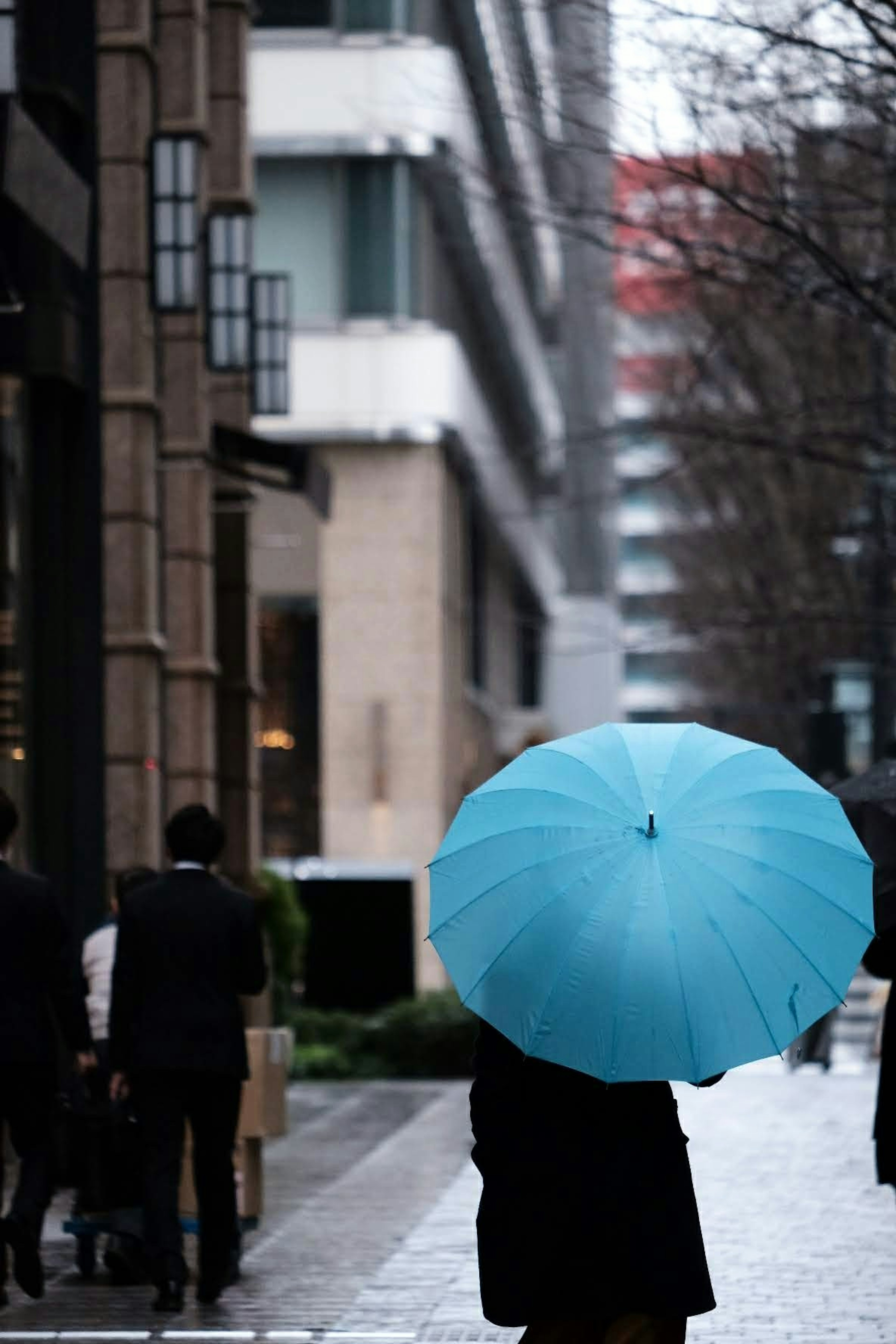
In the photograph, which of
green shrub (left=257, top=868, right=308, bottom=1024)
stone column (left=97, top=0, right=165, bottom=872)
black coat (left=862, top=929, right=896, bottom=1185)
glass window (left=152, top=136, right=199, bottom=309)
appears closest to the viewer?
black coat (left=862, top=929, right=896, bottom=1185)

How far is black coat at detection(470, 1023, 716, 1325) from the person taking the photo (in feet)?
17.8

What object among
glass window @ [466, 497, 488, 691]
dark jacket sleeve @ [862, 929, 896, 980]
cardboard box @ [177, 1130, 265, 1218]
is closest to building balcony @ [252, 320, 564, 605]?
glass window @ [466, 497, 488, 691]

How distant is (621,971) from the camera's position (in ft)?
16.9

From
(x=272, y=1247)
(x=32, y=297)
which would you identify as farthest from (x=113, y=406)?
(x=272, y=1247)

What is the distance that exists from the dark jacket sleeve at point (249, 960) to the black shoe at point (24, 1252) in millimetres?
1155

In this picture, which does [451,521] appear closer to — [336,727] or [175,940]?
[336,727]

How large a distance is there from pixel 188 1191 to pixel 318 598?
78.0 feet

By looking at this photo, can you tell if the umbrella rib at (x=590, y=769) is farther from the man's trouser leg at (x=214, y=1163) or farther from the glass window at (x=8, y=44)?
the glass window at (x=8, y=44)

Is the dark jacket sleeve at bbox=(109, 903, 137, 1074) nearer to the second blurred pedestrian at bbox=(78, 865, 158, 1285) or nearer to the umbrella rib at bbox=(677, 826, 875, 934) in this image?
the second blurred pedestrian at bbox=(78, 865, 158, 1285)

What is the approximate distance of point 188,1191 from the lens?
11.0 metres

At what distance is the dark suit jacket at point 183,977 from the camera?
31.8 ft

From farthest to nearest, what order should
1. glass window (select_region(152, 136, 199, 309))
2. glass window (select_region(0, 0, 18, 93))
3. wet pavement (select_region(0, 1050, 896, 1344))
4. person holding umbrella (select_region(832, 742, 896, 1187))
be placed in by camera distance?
glass window (select_region(152, 136, 199, 309))
glass window (select_region(0, 0, 18, 93))
wet pavement (select_region(0, 1050, 896, 1344))
person holding umbrella (select_region(832, 742, 896, 1187))

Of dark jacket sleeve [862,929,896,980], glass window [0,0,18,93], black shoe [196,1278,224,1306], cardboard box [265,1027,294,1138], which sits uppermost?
glass window [0,0,18,93]

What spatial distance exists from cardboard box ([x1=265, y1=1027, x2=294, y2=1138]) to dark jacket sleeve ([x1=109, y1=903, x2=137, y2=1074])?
56.9 inches
